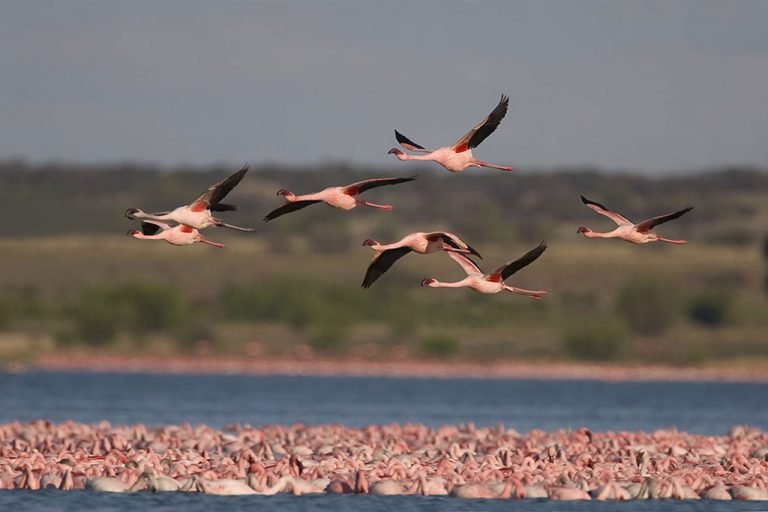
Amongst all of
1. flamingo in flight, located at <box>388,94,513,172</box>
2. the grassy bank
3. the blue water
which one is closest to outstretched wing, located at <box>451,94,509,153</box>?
flamingo in flight, located at <box>388,94,513,172</box>

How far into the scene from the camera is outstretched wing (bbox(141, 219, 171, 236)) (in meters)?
26.6

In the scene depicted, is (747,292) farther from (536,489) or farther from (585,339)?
(536,489)

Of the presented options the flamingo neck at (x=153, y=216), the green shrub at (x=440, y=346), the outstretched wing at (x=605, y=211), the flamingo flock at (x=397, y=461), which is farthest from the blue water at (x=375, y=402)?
the flamingo neck at (x=153, y=216)

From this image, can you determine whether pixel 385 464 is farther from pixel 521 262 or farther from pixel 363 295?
pixel 363 295

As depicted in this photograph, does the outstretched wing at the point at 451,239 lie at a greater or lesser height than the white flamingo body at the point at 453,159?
lesser

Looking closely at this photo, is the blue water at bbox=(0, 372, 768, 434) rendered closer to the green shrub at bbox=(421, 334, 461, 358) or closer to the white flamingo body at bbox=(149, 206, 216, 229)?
the green shrub at bbox=(421, 334, 461, 358)

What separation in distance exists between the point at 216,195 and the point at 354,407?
39935mm

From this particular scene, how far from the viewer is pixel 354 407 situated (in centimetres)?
6506

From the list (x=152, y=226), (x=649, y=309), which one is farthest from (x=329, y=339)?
(x=152, y=226)

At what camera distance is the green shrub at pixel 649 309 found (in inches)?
4811

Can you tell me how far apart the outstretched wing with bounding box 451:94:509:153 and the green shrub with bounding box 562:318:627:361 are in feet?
295

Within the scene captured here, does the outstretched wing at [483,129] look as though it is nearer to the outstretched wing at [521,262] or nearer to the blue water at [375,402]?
the outstretched wing at [521,262]

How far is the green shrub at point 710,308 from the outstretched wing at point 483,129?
99.3 meters

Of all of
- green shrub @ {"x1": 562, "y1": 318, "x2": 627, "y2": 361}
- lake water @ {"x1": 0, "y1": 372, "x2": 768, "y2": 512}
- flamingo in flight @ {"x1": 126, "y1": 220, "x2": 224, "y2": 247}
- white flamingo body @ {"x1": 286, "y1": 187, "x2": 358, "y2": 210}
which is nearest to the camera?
lake water @ {"x1": 0, "y1": 372, "x2": 768, "y2": 512}
